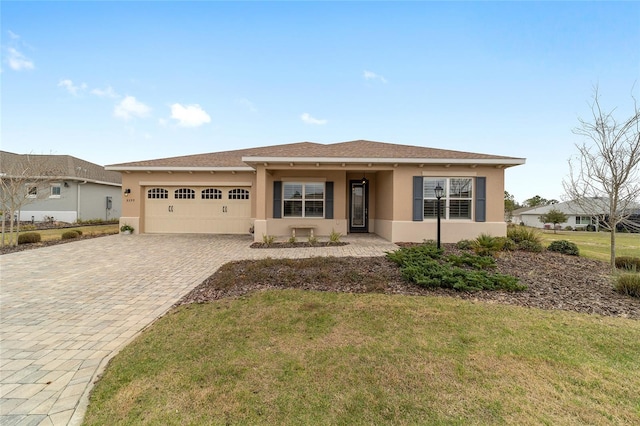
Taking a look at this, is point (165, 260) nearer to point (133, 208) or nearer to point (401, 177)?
point (133, 208)

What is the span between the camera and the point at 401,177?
418 inches

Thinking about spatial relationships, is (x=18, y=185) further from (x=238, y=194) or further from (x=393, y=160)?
(x=393, y=160)

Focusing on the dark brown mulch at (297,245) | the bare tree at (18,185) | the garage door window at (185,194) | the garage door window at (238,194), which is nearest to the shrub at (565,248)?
the dark brown mulch at (297,245)

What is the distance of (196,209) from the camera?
1331 centimetres

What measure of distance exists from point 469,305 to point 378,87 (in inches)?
520

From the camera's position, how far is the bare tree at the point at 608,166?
20.4ft

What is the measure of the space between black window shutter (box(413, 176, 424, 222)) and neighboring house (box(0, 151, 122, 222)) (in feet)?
69.7

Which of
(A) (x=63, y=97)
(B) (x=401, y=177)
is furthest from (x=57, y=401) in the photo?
(A) (x=63, y=97)

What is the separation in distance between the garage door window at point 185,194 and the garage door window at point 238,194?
187 centimetres

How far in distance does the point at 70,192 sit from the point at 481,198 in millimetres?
25455

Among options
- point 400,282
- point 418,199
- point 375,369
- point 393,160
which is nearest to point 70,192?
point 393,160

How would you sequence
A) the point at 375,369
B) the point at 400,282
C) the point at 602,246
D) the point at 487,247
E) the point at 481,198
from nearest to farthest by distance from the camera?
the point at 375,369, the point at 400,282, the point at 487,247, the point at 481,198, the point at 602,246

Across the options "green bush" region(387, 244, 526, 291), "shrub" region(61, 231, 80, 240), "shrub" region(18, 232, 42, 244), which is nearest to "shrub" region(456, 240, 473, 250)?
"green bush" region(387, 244, 526, 291)

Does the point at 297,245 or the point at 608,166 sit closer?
the point at 608,166
